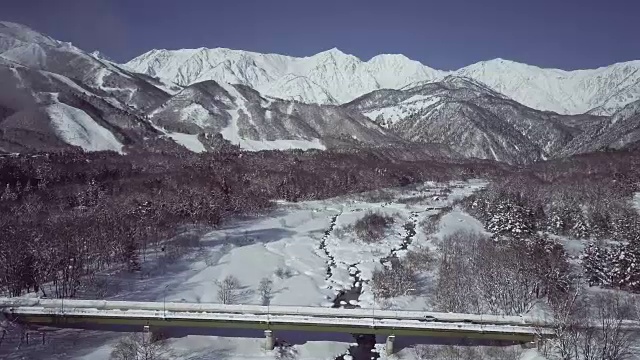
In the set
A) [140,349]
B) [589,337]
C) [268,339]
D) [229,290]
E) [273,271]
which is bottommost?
[589,337]

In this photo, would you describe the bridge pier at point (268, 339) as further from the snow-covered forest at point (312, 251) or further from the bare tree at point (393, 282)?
the bare tree at point (393, 282)

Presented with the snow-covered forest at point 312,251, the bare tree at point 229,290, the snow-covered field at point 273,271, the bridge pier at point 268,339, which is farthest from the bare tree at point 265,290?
the bridge pier at point 268,339

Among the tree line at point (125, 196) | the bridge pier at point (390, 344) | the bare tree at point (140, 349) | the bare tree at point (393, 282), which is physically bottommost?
the bridge pier at point (390, 344)

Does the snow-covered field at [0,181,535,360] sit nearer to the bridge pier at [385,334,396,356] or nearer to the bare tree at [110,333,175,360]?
the bare tree at [110,333,175,360]

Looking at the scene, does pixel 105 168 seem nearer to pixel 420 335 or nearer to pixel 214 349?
pixel 214 349

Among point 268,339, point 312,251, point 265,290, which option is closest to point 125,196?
point 312,251

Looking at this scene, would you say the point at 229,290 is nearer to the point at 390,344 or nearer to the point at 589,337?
the point at 390,344
